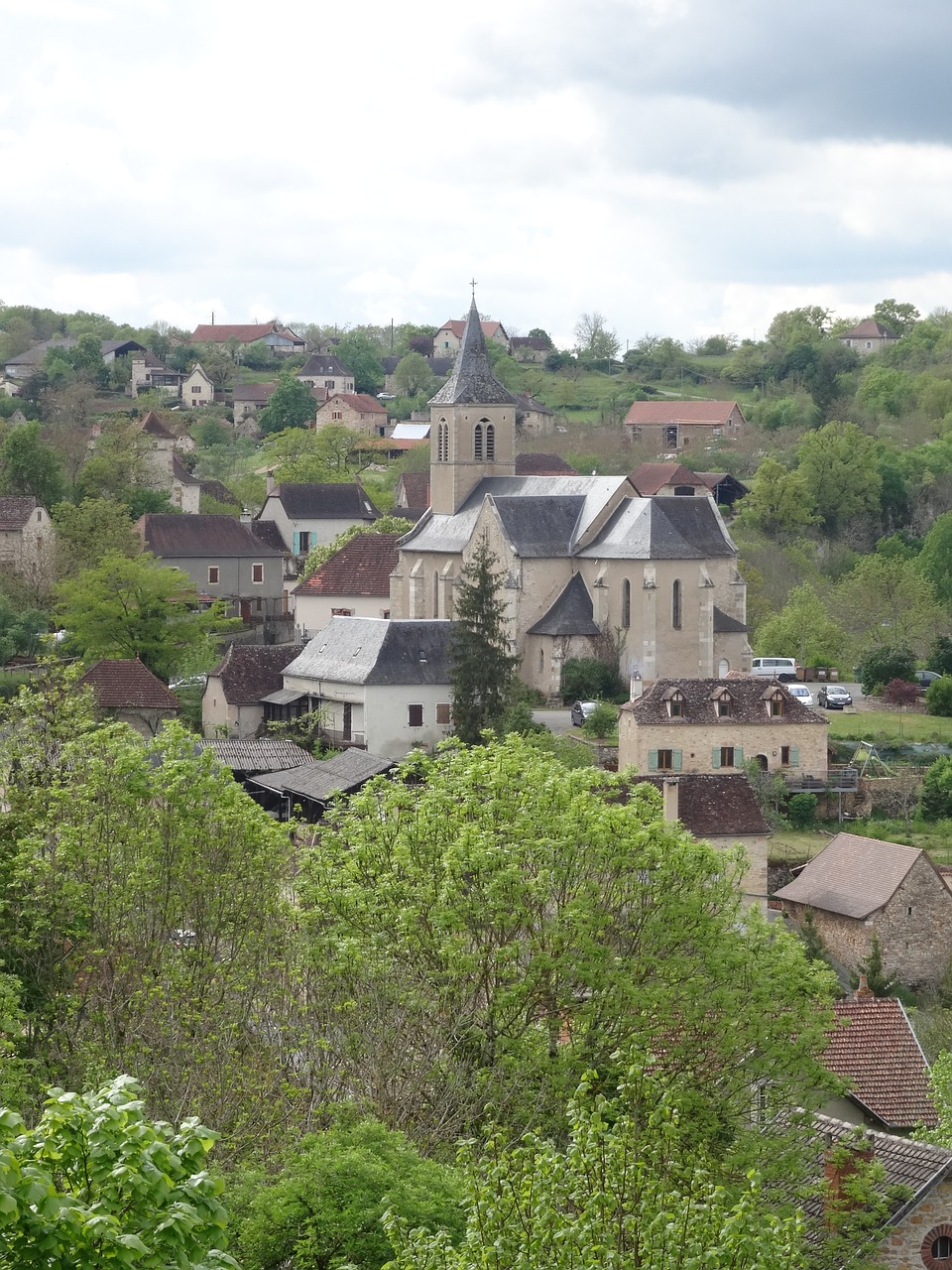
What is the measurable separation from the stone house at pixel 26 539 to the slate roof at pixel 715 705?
30.1m

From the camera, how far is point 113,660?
5975 cm

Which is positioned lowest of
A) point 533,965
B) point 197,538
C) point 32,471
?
point 533,965

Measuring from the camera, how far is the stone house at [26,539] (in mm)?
75812

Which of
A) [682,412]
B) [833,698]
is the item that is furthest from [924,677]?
[682,412]

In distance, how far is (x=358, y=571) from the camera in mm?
77500

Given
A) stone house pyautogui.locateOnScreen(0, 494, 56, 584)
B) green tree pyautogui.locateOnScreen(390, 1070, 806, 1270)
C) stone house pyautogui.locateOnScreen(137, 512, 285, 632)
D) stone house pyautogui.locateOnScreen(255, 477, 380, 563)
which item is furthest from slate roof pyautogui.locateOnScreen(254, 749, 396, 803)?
stone house pyautogui.locateOnScreen(255, 477, 380, 563)

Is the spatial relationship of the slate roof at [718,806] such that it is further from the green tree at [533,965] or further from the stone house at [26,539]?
the stone house at [26,539]

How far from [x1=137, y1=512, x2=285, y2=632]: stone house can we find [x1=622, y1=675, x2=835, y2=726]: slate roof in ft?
101

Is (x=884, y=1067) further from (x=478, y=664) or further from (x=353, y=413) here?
(x=353, y=413)

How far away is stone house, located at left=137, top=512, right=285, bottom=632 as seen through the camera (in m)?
83.6

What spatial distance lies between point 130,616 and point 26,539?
12.9 m

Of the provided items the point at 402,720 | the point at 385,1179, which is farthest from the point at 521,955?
the point at 402,720

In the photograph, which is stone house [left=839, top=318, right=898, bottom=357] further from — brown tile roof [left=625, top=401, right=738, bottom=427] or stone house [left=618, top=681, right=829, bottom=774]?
stone house [left=618, top=681, right=829, bottom=774]

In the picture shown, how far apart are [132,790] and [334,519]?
6890 cm
